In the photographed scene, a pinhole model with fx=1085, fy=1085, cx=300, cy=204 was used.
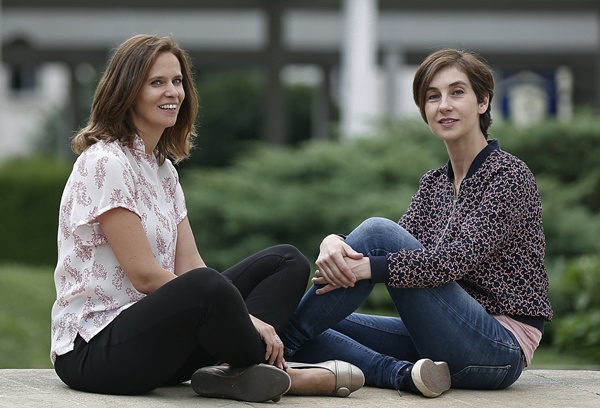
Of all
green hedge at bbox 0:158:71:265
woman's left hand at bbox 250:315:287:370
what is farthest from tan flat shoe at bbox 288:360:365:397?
green hedge at bbox 0:158:71:265

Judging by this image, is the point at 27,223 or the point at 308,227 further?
the point at 27,223

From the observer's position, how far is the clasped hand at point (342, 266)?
3.48 metres

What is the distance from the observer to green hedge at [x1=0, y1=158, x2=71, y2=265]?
1251 cm

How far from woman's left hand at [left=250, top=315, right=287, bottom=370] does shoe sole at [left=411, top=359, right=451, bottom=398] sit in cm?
45

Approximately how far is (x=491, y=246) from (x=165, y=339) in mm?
1068

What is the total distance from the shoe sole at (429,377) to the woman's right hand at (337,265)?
0.35 metres

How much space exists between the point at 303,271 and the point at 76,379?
0.80m

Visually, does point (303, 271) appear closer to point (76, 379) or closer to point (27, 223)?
point (76, 379)

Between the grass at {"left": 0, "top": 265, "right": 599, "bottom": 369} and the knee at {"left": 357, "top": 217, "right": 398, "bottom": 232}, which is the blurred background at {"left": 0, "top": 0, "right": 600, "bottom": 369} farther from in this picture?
the knee at {"left": 357, "top": 217, "right": 398, "bottom": 232}

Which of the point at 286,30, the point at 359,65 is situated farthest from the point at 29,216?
the point at 286,30

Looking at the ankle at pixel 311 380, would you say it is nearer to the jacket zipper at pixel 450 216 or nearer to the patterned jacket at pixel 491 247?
the patterned jacket at pixel 491 247

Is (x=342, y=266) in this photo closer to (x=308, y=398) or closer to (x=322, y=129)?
(x=308, y=398)

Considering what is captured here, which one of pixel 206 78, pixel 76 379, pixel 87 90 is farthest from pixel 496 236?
pixel 87 90

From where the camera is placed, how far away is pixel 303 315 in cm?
364
